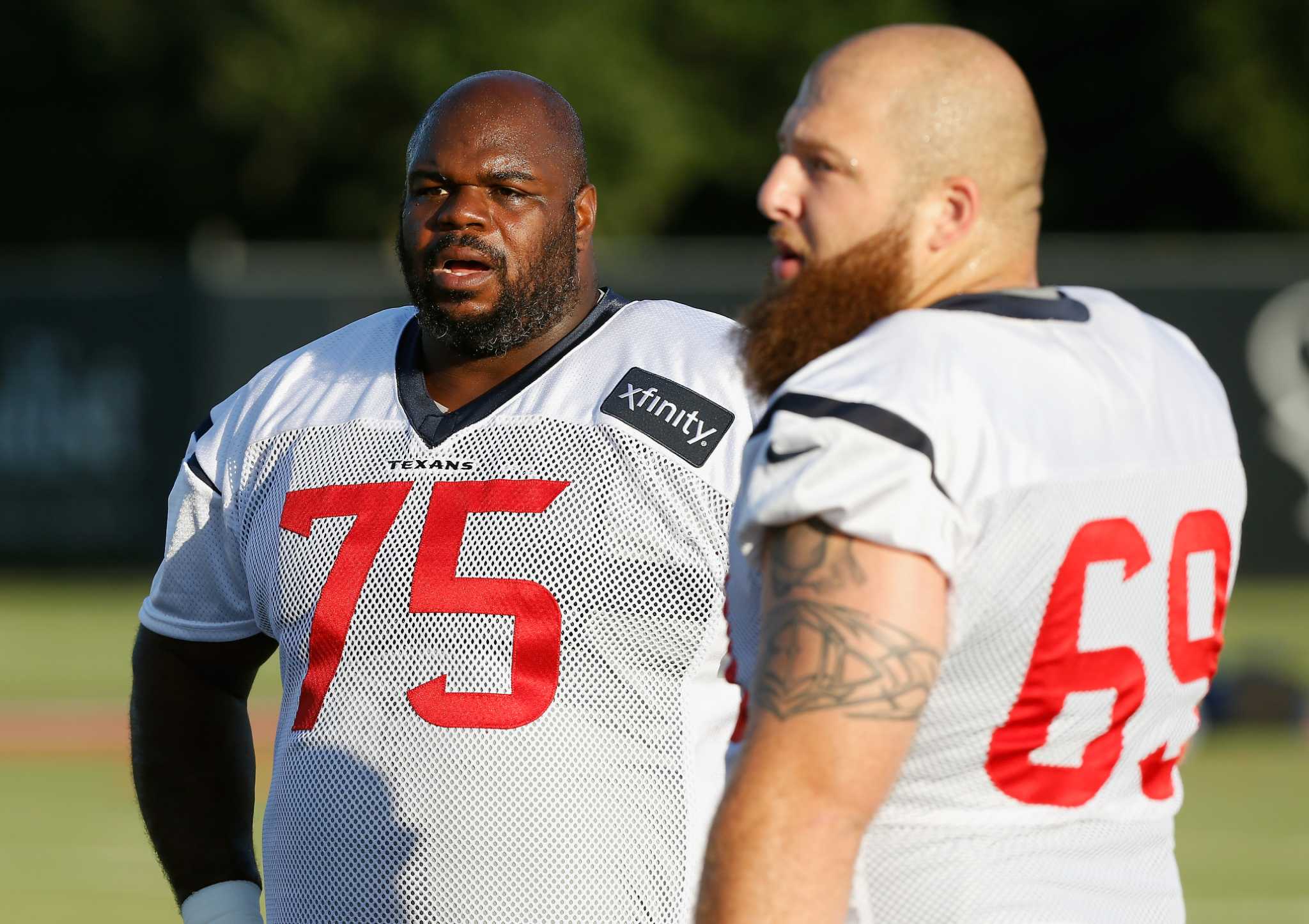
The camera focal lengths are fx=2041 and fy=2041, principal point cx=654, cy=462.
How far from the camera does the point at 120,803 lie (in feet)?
30.6

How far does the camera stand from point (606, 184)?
935 inches

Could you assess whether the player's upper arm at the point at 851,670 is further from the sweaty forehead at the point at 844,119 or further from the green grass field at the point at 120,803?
the green grass field at the point at 120,803

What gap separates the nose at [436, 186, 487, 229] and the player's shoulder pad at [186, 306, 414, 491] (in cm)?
23

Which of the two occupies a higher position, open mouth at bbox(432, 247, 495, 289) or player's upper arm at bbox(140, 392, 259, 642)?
open mouth at bbox(432, 247, 495, 289)

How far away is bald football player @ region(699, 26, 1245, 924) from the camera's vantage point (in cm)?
207

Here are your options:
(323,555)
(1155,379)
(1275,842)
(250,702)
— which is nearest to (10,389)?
(250,702)

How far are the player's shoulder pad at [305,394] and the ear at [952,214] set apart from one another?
1253 mm

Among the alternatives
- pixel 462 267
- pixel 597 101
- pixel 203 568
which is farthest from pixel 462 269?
pixel 597 101

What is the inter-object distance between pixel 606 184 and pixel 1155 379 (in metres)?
21.7

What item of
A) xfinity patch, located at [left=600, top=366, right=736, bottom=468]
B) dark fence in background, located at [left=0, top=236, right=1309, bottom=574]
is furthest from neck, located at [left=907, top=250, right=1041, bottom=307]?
dark fence in background, located at [left=0, top=236, right=1309, bottom=574]

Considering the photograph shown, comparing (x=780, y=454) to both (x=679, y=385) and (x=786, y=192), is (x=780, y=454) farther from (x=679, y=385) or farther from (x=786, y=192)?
(x=679, y=385)

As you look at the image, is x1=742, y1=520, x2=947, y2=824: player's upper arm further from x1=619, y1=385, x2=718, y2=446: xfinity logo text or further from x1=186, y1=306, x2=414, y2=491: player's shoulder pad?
x1=186, y1=306, x2=414, y2=491: player's shoulder pad

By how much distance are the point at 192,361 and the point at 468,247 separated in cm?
1418

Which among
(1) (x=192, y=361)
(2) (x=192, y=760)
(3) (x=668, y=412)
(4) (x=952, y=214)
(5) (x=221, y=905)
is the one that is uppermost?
(4) (x=952, y=214)
